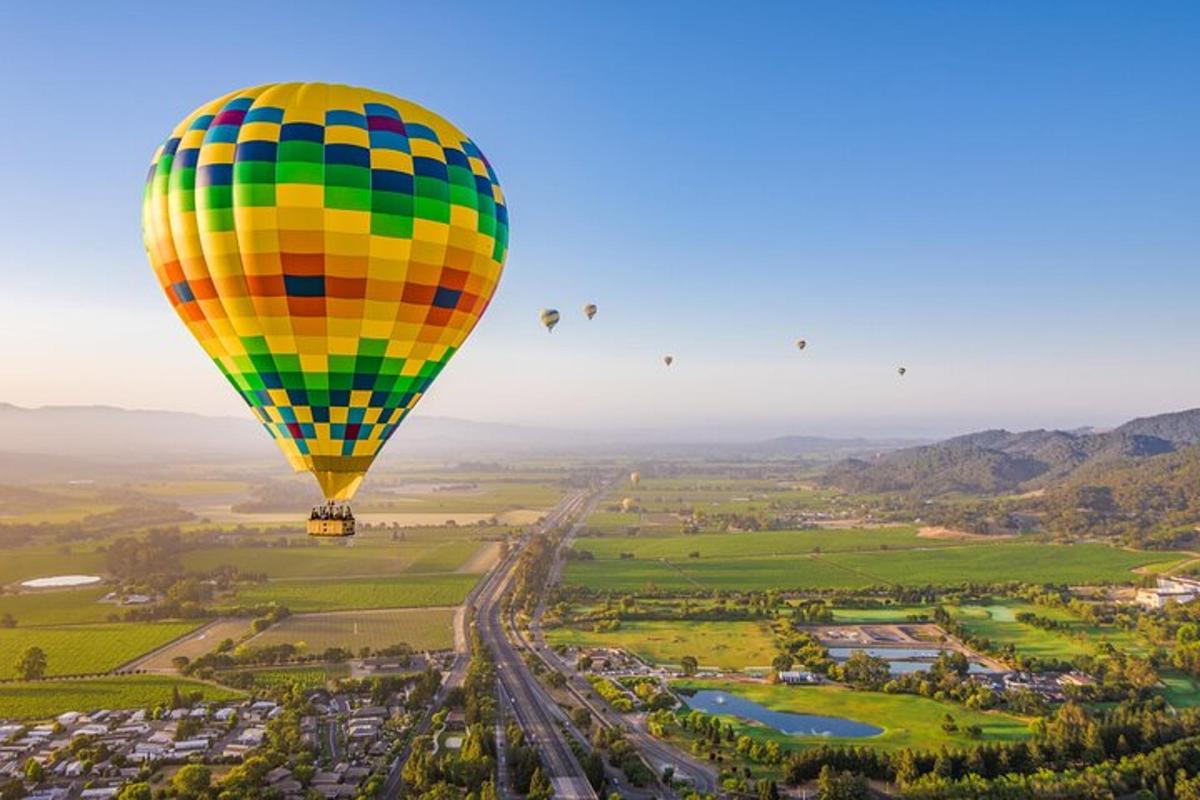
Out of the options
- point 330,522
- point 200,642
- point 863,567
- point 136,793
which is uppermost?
point 330,522

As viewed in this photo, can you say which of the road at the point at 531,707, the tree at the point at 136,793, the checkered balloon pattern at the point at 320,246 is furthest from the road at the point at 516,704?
the checkered balloon pattern at the point at 320,246

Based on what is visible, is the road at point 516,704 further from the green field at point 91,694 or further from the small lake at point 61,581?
the small lake at point 61,581

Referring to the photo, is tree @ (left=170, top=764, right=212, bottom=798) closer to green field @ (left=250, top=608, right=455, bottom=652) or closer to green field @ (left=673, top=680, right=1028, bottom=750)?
green field @ (left=250, top=608, right=455, bottom=652)

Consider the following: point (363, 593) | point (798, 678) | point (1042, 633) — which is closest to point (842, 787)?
point (798, 678)

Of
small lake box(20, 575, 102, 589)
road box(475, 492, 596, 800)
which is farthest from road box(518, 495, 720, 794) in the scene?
small lake box(20, 575, 102, 589)

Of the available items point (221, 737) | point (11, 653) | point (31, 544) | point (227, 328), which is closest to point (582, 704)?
point (221, 737)

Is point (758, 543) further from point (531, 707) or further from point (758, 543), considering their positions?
point (531, 707)

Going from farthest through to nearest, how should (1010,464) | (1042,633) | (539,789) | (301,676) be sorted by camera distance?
(1010,464)
(1042,633)
(301,676)
(539,789)
